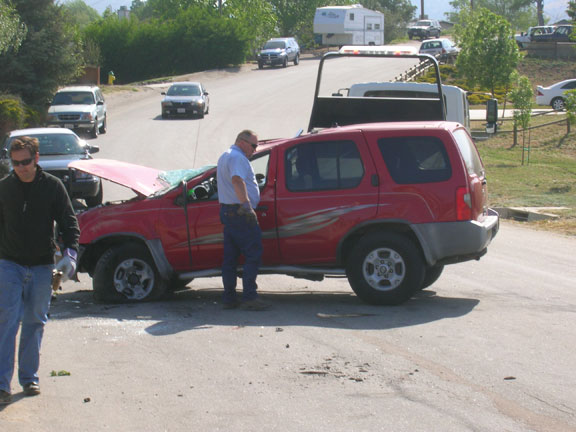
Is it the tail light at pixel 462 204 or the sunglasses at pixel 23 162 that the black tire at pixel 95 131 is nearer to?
the tail light at pixel 462 204

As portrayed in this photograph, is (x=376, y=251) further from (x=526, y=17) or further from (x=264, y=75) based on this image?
(x=526, y=17)

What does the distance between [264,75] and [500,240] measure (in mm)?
45403

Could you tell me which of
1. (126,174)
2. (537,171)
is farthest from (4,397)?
(537,171)

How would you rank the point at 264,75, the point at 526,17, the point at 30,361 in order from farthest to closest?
the point at 526,17 → the point at 264,75 → the point at 30,361

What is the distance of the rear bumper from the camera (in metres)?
8.12

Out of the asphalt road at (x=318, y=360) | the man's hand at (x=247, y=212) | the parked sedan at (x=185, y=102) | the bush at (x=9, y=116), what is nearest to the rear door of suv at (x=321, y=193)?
the man's hand at (x=247, y=212)

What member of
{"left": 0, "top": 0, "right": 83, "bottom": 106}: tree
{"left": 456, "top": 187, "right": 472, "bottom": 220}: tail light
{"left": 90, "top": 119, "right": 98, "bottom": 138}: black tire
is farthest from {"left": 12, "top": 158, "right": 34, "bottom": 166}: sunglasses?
{"left": 0, "top": 0, "right": 83, "bottom": 106}: tree

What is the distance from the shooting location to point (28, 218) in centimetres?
553

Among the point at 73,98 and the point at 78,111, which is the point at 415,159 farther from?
the point at 73,98

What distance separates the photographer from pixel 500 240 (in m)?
13.7

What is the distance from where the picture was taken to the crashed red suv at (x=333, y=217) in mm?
8172

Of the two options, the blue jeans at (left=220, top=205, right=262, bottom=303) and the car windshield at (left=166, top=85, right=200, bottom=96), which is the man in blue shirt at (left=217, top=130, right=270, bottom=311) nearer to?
the blue jeans at (left=220, top=205, right=262, bottom=303)

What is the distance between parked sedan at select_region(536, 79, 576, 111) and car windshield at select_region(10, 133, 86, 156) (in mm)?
30294

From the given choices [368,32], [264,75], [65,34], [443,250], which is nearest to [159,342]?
[443,250]
